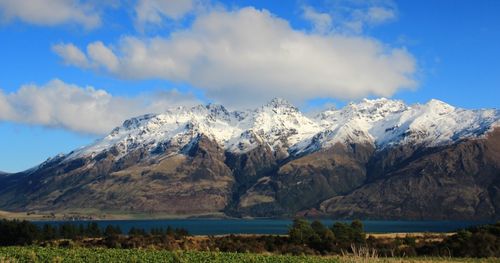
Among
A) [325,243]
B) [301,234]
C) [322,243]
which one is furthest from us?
[301,234]

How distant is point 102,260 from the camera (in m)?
50.5

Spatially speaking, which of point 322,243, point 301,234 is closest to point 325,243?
point 322,243

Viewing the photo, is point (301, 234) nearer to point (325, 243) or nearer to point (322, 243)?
point (322, 243)

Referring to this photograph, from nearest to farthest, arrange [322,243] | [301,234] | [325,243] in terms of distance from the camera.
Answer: [325,243], [322,243], [301,234]

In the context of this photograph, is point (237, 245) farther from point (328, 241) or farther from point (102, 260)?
point (102, 260)

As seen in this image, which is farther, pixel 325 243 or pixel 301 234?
pixel 301 234

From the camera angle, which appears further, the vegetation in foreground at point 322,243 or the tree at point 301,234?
the tree at point 301,234

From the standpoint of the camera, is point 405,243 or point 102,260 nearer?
point 102,260

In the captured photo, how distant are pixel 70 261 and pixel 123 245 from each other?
6950 cm

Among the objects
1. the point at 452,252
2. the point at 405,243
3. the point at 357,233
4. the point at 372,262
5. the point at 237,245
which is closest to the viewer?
the point at 372,262

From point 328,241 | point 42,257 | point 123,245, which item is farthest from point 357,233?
point 42,257

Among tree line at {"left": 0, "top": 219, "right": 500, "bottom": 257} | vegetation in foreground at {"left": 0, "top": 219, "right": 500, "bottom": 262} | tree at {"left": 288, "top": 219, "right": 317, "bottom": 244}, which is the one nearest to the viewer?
→ vegetation in foreground at {"left": 0, "top": 219, "right": 500, "bottom": 262}

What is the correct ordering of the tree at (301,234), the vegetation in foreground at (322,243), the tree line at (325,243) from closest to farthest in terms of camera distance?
the vegetation in foreground at (322,243), the tree line at (325,243), the tree at (301,234)

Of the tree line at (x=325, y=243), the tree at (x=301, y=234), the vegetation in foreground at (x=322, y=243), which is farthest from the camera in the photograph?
the tree at (x=301, y=234)
